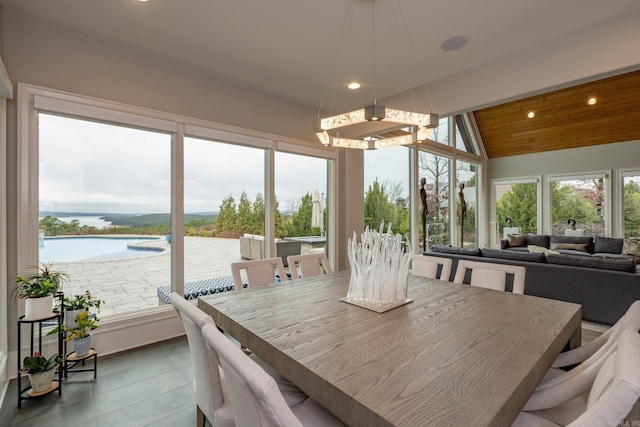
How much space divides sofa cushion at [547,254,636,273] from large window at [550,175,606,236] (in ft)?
15.1

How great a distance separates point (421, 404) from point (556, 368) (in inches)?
44.1

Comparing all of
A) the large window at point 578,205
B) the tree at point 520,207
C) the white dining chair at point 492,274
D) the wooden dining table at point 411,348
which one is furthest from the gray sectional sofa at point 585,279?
the tree at point 520,207

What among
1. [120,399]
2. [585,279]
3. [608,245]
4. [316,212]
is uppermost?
[316,212]

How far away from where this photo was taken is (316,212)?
4.56 metres

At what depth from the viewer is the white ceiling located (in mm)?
2281

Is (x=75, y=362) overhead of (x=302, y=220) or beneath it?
beneath

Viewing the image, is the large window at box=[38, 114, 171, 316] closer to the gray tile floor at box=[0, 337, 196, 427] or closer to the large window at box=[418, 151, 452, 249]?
the gray tile floor at box=[0, 337, 196, 427]

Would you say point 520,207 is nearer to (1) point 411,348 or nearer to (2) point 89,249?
(1) point 411,348

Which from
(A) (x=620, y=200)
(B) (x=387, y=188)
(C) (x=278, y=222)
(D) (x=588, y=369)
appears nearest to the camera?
(D) (x=588, y=369)

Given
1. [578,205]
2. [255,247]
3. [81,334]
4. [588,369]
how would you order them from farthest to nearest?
[578,205] → [255,247] → [81,334] → [588,369]

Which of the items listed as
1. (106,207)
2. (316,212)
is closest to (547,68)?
(316,212)

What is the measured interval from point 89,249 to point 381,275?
2728 mm

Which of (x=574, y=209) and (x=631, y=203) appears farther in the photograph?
(x=574, y=209)

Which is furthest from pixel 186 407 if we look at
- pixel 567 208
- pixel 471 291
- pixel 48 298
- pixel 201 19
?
pixel 567 208
